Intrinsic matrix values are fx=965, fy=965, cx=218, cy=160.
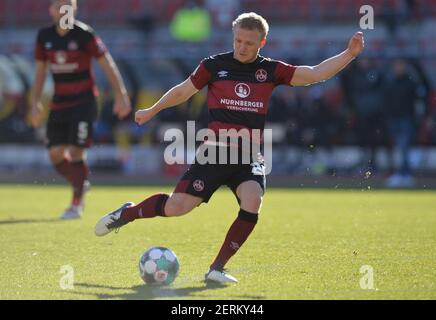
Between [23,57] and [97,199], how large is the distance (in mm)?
10009

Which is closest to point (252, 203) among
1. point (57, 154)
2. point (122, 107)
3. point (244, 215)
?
point (244, 215)

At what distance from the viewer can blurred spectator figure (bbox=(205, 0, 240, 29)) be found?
2428 cm

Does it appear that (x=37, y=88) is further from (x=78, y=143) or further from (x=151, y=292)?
(x=151, y=292)

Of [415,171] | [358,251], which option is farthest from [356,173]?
[358,251]

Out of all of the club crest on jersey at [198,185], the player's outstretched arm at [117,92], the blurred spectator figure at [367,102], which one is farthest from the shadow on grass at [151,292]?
the blurred spectator figure at [367,102]

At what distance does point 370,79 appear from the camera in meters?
19.6

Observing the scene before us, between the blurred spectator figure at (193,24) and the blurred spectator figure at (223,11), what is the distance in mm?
206

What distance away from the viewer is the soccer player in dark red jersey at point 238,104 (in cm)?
693

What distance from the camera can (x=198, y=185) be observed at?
276 inches

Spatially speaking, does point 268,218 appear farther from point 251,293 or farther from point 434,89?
point 434,89

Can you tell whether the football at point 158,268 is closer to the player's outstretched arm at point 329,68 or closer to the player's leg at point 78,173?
the player's outstretched arm at point 329,68

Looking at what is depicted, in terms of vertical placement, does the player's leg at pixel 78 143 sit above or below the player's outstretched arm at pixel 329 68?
below
